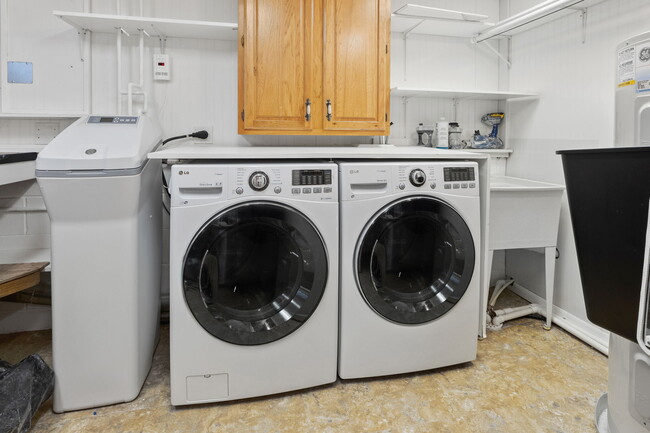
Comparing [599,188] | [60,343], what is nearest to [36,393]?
[60,343]

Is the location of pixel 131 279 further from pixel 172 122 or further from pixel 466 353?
pixel 466 353

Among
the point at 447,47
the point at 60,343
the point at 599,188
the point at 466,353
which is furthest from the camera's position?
the point at 447,47

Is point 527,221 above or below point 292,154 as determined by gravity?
below

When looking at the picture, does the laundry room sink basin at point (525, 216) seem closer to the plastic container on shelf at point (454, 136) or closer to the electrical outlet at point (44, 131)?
the plastic container on shelf at point (454, 136)

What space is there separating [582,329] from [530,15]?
1.82m

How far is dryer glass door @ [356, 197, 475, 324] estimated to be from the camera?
1.80 m

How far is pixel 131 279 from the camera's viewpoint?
164 centimetres

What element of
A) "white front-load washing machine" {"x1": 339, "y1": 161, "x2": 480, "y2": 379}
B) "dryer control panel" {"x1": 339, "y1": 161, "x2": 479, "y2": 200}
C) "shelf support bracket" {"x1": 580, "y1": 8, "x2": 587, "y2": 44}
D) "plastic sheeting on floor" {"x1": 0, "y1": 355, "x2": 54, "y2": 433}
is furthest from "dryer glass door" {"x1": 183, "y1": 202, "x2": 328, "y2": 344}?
"shelf support bracket" {"x1": 580, "y1": 8, "x2": 587, "y2": 44}

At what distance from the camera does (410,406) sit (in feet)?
5.59

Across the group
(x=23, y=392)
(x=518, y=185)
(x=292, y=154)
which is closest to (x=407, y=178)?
(x=292, y=154)

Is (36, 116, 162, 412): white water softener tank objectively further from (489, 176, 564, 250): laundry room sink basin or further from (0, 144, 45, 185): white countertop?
(489, 176, 564, 250): laundry room sink basin

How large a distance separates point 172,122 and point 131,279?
1.19 meters

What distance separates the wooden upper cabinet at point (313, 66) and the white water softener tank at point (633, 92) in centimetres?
120

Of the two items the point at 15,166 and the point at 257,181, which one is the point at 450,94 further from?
the point at 15,166
